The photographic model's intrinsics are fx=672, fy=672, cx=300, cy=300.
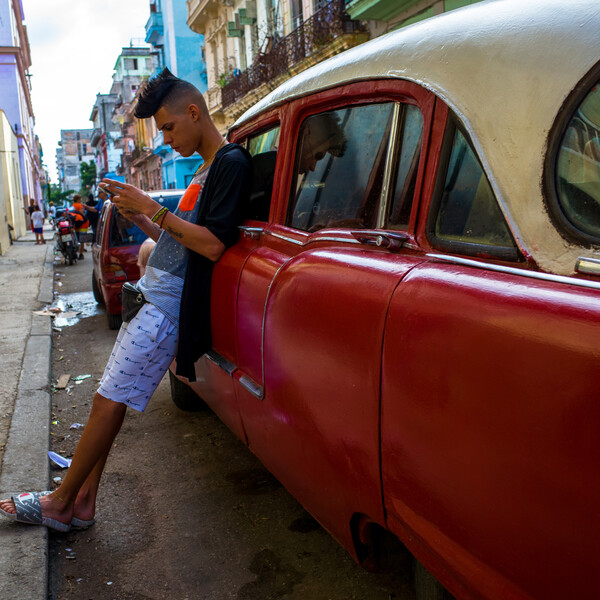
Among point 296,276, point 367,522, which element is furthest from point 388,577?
point 296,276

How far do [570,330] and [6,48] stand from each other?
1678 inches

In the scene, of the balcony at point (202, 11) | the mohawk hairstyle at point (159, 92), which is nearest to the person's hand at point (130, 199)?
the mohawk hairstyle at point (159, 92)

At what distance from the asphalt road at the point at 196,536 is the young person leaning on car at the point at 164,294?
243 millimetres

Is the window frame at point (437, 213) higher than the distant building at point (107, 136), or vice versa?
the distant building at point (107, 136)

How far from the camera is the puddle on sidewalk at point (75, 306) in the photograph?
357 inches

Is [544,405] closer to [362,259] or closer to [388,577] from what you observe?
[362,259]

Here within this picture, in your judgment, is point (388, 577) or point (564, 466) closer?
point (564, 466)

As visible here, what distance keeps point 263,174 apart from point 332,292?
4.49ft

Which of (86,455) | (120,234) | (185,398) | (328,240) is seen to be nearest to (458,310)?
(328,240)

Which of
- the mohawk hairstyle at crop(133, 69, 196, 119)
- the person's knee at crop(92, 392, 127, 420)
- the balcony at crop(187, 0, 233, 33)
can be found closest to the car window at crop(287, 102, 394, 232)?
the mohawk hairstyle at crop(133, 69, 196, 119)

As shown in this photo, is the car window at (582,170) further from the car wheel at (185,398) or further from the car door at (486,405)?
the car wheel at (185,398)

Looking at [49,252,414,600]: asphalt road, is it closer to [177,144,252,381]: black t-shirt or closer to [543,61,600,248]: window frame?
[177,144,252,381]: black t-shirt

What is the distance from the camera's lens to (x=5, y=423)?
4.41 metres

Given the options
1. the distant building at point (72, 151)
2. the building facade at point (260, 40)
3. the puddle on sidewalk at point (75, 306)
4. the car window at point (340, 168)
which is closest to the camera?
the car window at point (340, 168)
